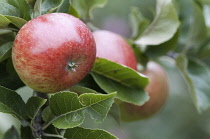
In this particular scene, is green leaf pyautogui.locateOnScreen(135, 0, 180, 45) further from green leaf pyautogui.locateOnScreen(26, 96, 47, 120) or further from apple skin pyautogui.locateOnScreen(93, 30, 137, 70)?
green leaf pyautogui.locateOnScreen(26, 96, 47, 120)

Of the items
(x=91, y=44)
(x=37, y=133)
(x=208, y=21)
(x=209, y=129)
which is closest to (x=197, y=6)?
(x=208, y=21)

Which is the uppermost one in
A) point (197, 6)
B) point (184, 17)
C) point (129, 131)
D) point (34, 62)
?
point (34, 62)

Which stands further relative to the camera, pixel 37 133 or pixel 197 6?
pixel 197 6

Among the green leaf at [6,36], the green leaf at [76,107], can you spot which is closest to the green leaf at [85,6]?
the green leaf at [6,36]

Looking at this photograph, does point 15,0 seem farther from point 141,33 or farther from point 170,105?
point 170,105

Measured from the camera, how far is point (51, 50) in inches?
38.2

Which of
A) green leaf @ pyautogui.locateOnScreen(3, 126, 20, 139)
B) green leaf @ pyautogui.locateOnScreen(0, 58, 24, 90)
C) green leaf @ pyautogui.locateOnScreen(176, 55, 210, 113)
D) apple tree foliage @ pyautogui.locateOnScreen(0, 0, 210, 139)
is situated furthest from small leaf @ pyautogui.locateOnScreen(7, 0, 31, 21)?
green leaf @ pyautogui.locateOnScreen(176, 55, 210, 113)

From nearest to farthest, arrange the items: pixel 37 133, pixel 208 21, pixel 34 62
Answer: pixel 34 62, pixel 37 133, pixel 208 21

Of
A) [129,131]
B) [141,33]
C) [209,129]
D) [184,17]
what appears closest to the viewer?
[141,33]

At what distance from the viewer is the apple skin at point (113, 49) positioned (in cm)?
137

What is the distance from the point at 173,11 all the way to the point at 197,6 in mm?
201

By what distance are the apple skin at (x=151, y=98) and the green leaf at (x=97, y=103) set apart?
1.99ft

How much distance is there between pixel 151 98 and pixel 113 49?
38 cm

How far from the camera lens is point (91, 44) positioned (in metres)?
1.04
